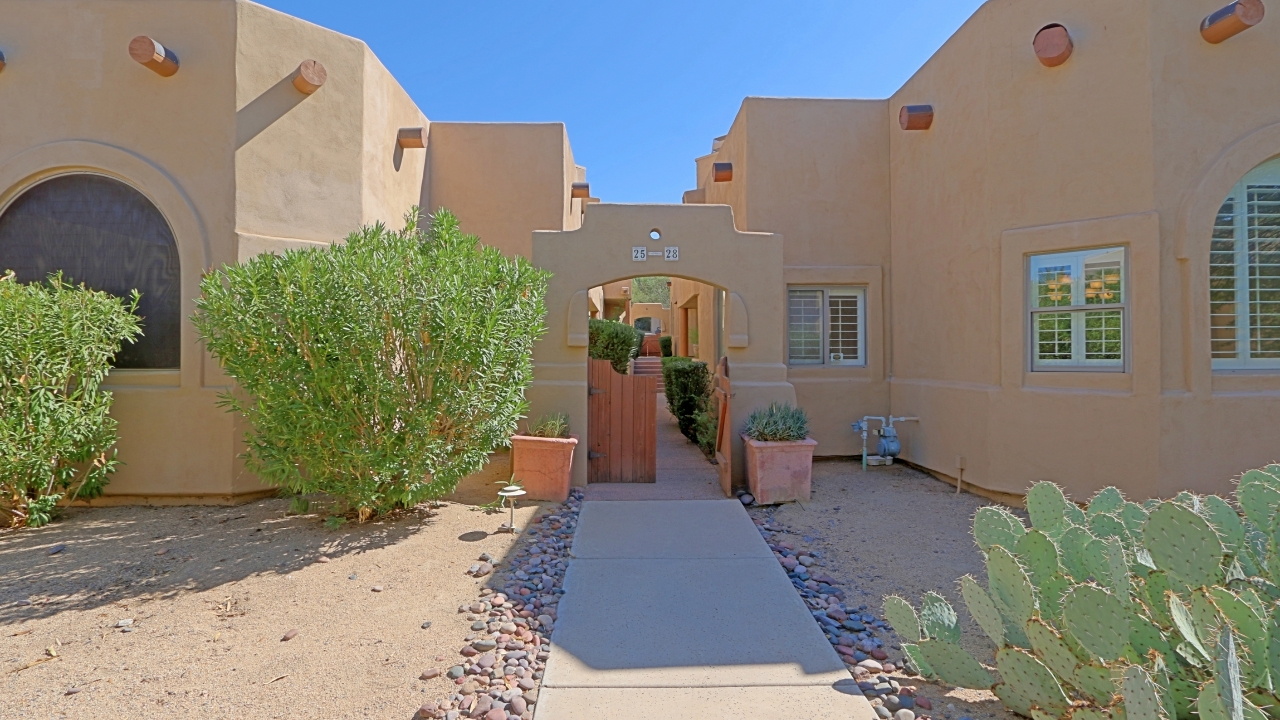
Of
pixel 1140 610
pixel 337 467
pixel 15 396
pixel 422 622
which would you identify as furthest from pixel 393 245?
pixel 1140 610

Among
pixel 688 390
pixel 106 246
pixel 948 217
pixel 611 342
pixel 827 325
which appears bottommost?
pixel 688 390

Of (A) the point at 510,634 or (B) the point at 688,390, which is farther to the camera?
(B) the point at 688,390

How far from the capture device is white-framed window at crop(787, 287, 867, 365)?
31.2ft

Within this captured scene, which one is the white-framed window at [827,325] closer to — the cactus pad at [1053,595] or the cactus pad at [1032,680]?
the cactus pad at [1053,595]

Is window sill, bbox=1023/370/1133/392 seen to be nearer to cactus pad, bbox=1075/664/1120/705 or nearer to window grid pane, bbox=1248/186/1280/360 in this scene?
window grid pane, bbox=1248/186/1280/360

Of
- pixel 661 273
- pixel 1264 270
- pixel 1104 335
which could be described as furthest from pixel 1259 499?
pixel 661 273

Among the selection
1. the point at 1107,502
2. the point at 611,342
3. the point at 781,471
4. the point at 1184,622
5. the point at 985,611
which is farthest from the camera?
the point at 611,342

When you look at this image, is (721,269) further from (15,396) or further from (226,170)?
(15,396)

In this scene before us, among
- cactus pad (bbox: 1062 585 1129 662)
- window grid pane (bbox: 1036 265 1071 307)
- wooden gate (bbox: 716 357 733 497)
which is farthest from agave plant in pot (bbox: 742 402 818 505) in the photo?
cactus pad (bbox: 1062 585 1129 662)

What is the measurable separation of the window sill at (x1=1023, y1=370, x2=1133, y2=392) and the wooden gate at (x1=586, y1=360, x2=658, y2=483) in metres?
4.54

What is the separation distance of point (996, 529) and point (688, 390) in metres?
8.01

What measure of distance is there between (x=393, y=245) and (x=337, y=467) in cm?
223

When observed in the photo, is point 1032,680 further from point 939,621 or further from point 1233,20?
point 1233,20

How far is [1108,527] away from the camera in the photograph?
11.1 ft
